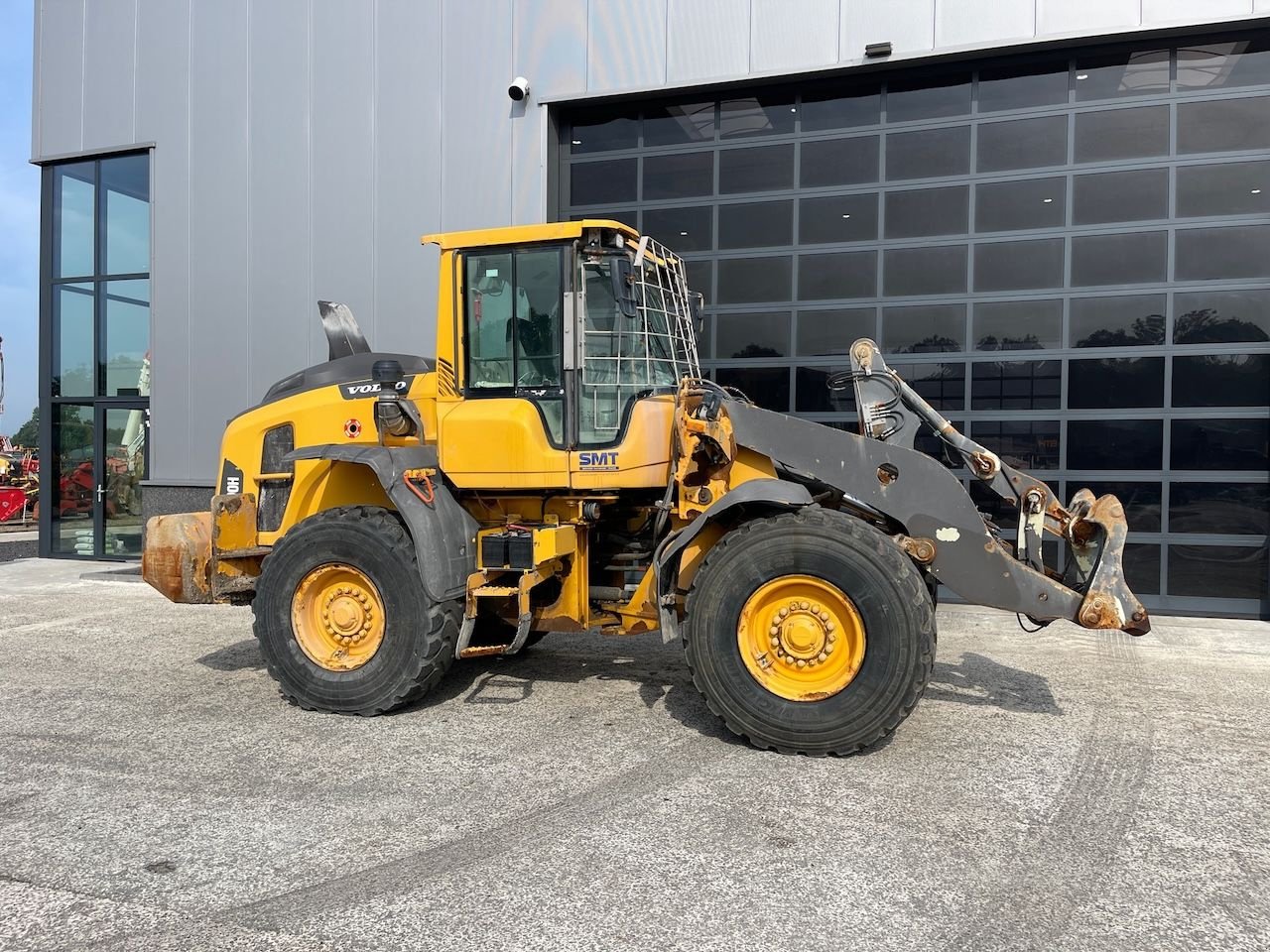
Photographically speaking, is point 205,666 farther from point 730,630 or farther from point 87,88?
point 87,88

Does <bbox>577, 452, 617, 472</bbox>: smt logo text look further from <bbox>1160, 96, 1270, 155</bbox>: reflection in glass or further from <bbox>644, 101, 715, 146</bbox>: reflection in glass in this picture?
<bbox>1160, 96, 1270, 155</bbox>: reflection in glass

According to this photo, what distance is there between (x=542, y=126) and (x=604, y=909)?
28.8 feet

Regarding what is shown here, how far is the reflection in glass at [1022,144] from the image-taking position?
29.9ft

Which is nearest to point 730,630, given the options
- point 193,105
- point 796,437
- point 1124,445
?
point 796,437

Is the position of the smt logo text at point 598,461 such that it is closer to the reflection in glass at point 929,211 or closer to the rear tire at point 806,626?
the rear tire at point 806,626

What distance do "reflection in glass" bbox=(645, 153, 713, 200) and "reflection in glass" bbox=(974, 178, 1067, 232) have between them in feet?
9.32

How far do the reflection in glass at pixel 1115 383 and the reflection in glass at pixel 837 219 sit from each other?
250cm

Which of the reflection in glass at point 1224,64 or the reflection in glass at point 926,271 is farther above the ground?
the reflection in glass at point 1224,64

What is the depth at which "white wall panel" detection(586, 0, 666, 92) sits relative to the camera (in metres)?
9.75

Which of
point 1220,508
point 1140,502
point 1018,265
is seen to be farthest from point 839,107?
point 1220,508

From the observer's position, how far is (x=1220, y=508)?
28.6 feet

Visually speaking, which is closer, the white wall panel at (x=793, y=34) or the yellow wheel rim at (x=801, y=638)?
the yellow wheel rim at (x=801, y=638)

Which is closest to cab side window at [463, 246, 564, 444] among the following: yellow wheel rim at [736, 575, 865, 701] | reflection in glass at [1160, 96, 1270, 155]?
yellow wheel rim at [736, 575, 865, 701]

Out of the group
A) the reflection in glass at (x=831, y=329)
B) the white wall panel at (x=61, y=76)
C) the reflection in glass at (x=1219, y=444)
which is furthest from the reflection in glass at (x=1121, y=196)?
the white wall panel at (x=61, y=76)
